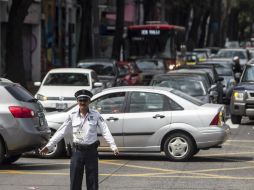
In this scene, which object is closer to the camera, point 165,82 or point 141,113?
point 141,113

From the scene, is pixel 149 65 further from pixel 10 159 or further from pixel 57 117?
pixel 10 159

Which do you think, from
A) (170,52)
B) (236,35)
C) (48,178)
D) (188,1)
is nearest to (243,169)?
(48,178)

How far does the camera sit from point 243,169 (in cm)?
1327

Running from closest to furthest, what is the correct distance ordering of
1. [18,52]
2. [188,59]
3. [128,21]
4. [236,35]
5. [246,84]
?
1. [246,84]
2. [18,52]
3. [188,59]
4. [128,21]
5. [236,35]

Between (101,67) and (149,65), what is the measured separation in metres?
8.07

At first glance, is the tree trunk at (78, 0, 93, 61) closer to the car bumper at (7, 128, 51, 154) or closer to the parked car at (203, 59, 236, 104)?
the parked car at (203, 59, 236, 104)

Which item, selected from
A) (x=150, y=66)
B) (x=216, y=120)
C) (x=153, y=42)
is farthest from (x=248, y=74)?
(x=153, y=42)

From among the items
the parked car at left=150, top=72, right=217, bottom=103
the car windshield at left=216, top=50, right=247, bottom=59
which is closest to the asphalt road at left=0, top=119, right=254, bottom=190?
the parked car at left=150, top=72, right=217, bottom=103

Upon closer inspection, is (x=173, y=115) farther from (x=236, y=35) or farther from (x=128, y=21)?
(x=236, y=35)

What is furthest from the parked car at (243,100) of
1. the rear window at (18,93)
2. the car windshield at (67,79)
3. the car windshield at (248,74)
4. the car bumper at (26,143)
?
the car bumper at (26,143)

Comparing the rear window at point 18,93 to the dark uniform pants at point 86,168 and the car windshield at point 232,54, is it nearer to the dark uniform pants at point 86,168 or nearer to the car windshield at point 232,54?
the dark uniform pants at point 86,168

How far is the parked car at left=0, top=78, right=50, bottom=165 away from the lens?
12836 mm

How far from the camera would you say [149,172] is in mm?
12938

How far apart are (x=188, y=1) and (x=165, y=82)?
132 ft
